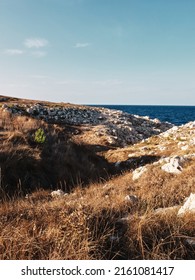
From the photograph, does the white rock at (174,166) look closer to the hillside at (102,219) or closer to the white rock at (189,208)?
the hillside at (102,219)

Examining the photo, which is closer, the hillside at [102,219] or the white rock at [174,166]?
the hillside at [102,219]

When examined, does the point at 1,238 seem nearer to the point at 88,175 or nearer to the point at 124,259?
the point at 124,259

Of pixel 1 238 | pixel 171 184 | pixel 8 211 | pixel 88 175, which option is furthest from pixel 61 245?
pixel 88 175

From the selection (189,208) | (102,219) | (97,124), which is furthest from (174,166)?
(97,124)

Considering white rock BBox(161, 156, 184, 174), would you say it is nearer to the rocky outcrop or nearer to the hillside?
the hillside

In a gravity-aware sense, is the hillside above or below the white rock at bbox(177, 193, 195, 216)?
below

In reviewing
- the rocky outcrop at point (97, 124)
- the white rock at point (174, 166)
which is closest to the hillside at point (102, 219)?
the white rock at point (174, 166)

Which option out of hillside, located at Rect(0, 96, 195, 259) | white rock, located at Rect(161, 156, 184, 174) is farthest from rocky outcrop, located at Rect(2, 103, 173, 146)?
hillside, located at Rect(0, 96, 195, 259)

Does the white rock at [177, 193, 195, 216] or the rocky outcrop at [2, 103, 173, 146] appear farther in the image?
the rocky outcrop at [2, 103, 173, 146]

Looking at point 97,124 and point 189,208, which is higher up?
point 97,124

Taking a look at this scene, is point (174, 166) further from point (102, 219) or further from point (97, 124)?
point (97, 124)

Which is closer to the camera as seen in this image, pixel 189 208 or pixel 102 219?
pixel 102 219

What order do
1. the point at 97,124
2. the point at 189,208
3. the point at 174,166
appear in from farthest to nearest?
the point at 97,124 → the point at 174,166 → the point at 189,208

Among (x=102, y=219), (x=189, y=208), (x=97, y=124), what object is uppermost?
(x=97, y=124)
